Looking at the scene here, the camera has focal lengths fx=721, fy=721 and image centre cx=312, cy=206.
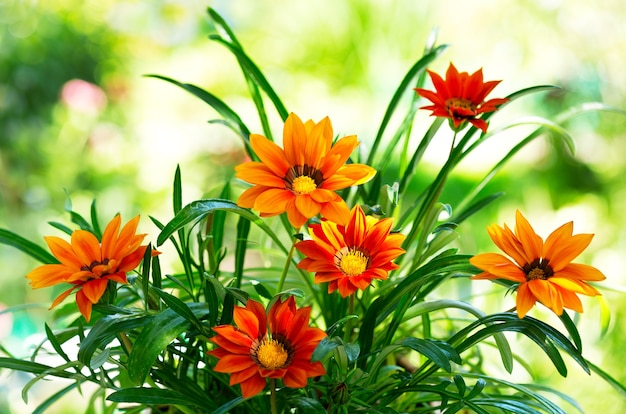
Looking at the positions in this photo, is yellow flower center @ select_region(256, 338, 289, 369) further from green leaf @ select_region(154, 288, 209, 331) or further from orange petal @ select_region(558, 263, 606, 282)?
orange petal @ select_region(558, 263, 606, 282)

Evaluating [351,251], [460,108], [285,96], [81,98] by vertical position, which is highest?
[285,96]

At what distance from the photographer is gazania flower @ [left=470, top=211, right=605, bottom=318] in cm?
48

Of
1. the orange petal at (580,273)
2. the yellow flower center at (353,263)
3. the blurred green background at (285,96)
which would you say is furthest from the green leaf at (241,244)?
the blurred green background at (285,96)

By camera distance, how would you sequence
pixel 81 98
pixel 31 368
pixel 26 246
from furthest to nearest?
pixel 81 98
pixel 26 246
pixel 31 368

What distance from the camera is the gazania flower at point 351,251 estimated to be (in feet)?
1.64

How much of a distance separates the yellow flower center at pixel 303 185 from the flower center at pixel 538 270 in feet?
0.53

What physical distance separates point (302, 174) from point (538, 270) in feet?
0.61

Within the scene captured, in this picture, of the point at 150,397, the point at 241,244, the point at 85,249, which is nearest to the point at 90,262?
the point at 85,249

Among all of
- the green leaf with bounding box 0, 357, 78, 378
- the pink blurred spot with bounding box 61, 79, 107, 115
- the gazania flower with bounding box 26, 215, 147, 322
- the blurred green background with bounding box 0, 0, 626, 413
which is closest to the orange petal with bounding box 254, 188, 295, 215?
the gazania flower with bounding box 26, 215, 147, 322

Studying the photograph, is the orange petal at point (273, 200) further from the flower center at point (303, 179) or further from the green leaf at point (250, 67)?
the green leaf at point (250, 67)

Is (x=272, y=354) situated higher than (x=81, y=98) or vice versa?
(x=81, y=98)

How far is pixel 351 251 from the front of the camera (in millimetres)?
524

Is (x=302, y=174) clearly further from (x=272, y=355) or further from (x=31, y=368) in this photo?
(x=31, y=368)

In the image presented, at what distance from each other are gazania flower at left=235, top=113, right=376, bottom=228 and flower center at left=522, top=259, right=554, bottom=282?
129mm
